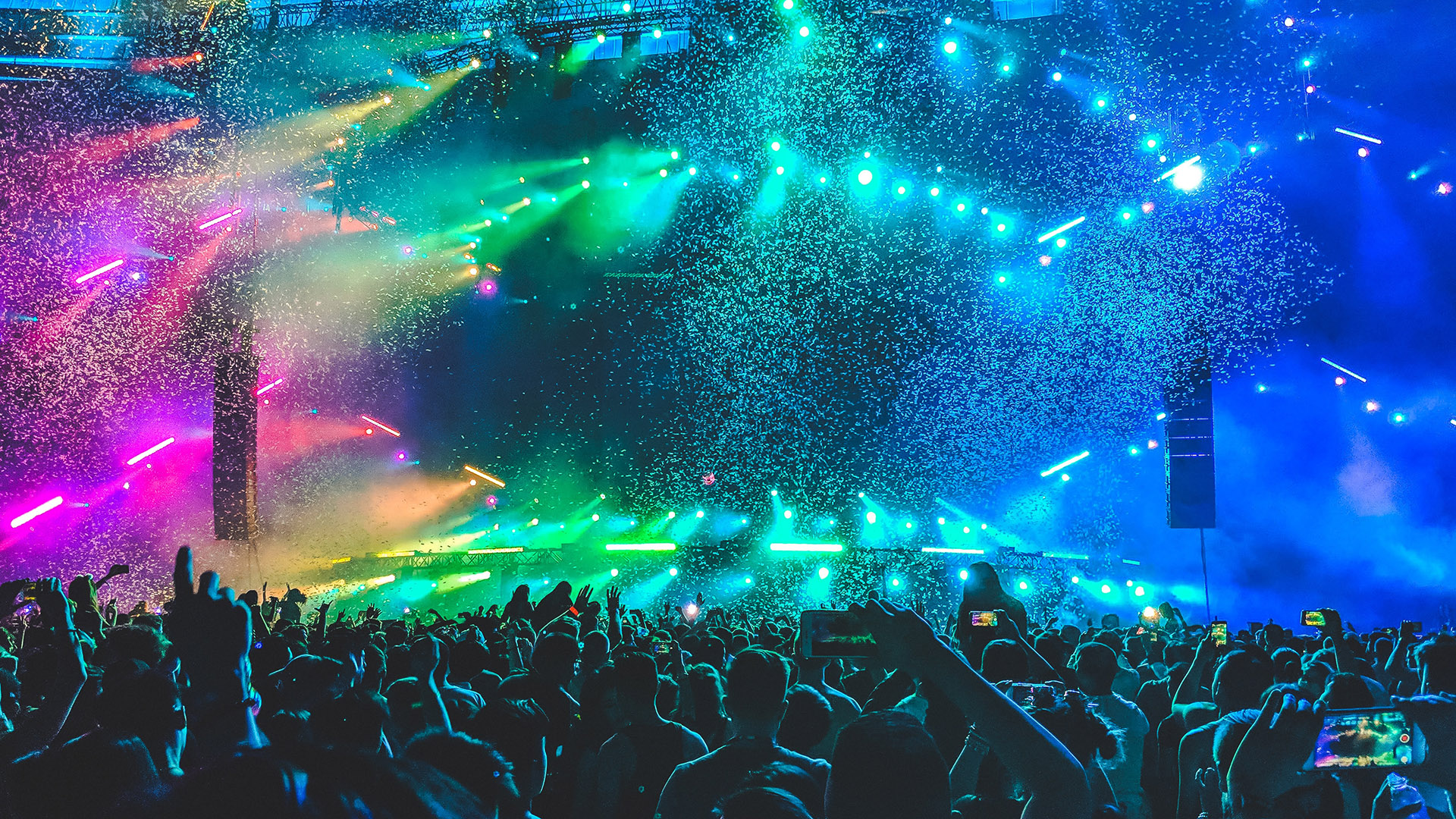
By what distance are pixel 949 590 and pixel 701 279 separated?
9339 millimetres

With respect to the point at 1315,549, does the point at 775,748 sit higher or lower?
higher

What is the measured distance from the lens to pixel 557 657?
397 cm

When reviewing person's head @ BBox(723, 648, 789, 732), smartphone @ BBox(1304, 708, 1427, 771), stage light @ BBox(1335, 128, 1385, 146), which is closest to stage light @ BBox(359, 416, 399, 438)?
person's head @ BBox(723, 648, 789, 732)

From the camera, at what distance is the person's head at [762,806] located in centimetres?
161

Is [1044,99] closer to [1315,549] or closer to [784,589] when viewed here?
[1315,549]

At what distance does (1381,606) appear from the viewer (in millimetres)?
17031

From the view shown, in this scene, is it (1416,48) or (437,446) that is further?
(437,446)

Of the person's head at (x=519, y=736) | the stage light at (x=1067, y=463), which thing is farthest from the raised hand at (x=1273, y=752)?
the stage light at (x=1067, y=463)

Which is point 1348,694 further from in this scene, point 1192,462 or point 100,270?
point 100,270

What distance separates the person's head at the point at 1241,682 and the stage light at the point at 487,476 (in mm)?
20702

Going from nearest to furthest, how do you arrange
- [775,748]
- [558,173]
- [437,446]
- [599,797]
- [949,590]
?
[775,748] → [599,797] → [558,173] → [949,590] → [437,446]

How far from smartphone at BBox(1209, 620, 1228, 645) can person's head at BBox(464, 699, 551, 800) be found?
4678mm

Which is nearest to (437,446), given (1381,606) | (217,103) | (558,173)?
(558,173)

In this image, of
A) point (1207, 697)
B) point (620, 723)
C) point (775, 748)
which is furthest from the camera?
point (1207, 697)
